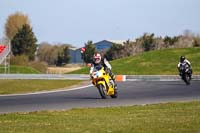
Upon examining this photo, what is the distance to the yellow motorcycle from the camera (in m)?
20.9

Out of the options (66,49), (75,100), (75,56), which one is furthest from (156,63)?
(75,56)

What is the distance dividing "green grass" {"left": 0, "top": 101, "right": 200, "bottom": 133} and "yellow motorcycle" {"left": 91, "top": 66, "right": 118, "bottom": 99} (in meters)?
5.62

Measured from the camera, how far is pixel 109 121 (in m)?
11.8

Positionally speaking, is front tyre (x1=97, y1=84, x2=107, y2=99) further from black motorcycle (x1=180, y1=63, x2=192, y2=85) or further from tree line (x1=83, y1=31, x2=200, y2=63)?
tree line (x1=83, y1=31, x2=200, y2=63)

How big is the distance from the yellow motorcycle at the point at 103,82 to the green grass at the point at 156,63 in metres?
32.5

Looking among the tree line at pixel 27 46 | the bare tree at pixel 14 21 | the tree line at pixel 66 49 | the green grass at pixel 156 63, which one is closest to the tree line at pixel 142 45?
the tree line at pixel 66 49

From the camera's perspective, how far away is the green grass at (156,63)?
5598 centimetres

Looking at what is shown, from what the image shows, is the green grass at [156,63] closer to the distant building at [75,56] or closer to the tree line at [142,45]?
the tree line at [142,45]

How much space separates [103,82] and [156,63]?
39730 mm

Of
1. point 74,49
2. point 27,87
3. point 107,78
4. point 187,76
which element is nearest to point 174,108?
point 107,78

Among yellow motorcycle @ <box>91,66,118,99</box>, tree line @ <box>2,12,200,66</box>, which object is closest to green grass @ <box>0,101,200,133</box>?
yellow motorcycle @ <box>91,66,118,99</box>

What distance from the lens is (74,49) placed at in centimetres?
15425

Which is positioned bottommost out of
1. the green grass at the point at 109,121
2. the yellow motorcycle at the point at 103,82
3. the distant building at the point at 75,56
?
the green grass at the point at 109,121

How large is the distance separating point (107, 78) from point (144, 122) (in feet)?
31.5
